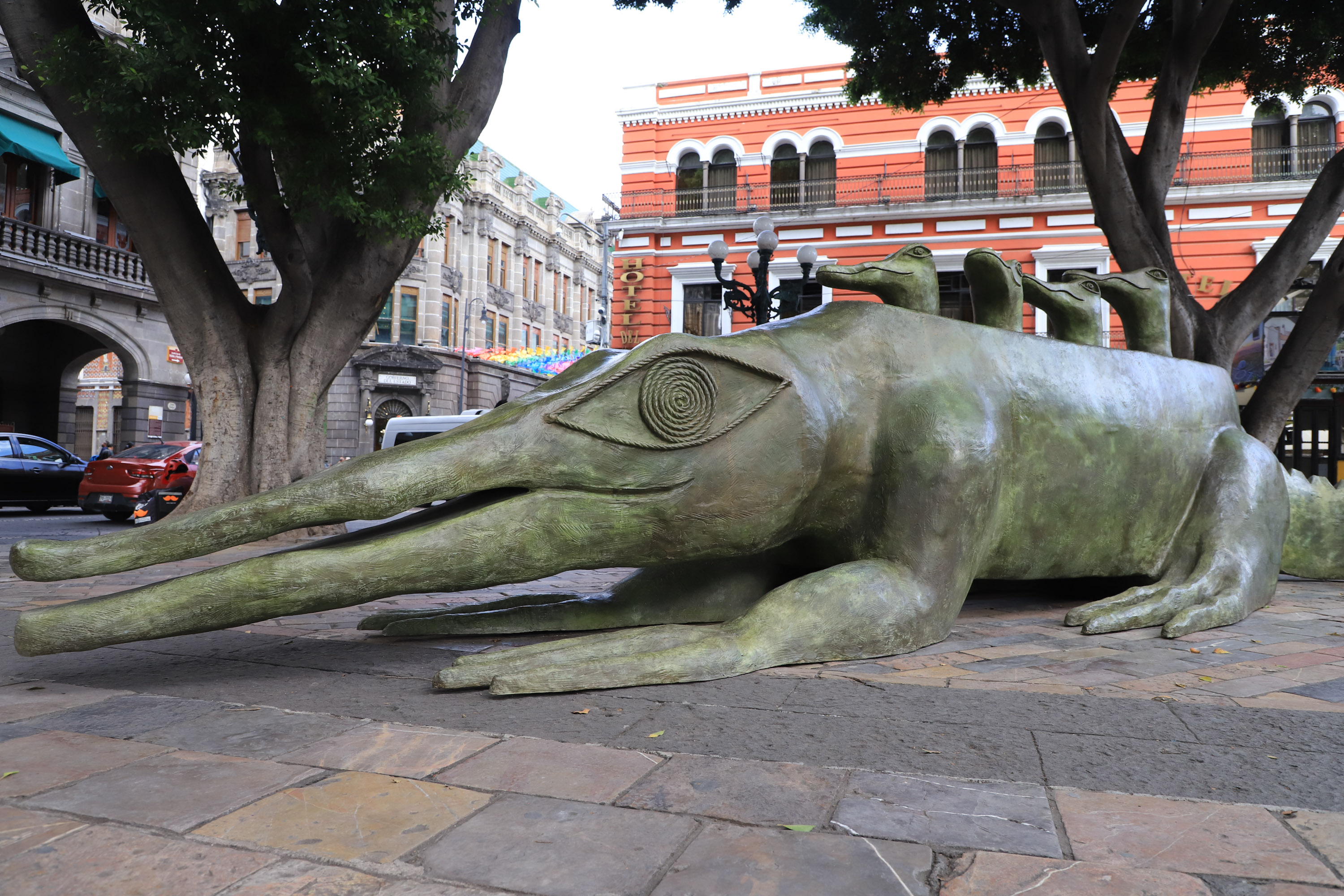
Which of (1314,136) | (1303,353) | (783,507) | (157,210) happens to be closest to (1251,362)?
(1303,353)

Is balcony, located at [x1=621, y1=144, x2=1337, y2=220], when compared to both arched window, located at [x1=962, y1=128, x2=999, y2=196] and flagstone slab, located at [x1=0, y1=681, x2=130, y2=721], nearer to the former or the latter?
arched window, located at [x1=962, y1=128, x2=999, y2=196]

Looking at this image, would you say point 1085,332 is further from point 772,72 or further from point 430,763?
point 772,72

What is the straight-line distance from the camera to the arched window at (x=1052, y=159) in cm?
2056

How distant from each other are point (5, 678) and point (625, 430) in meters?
2.24

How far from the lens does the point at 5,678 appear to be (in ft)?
10.2

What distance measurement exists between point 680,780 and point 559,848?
43cm

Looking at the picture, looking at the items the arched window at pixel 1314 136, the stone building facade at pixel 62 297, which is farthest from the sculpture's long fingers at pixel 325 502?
Answer: the arched window at pixel 1314 136

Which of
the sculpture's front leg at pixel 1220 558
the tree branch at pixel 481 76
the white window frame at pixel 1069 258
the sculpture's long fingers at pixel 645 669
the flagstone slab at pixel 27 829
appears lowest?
the flagstone slab at pixel 27 829

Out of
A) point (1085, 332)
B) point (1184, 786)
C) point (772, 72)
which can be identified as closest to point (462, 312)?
point (772, 72)

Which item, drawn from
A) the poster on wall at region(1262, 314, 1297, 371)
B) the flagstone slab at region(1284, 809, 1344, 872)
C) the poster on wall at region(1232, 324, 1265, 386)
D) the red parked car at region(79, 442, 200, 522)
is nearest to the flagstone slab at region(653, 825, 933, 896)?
the flagstone slab at region(1284, 809, 1344, 872)

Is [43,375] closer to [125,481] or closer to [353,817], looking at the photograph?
[125,481]

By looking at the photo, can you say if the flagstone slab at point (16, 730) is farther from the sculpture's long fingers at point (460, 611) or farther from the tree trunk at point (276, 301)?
the tree trunk at point (276, 301)

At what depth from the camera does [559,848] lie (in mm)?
1732

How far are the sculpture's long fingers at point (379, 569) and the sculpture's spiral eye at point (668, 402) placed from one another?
23 cm
